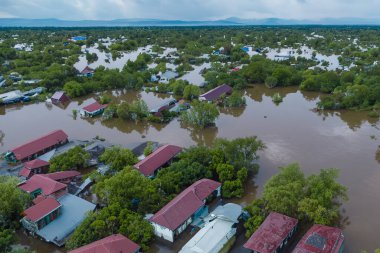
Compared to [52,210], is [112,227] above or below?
below

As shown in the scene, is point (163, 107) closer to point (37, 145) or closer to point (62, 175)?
point (37, 145)

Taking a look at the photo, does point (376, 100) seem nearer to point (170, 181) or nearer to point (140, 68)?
point (170, 181)

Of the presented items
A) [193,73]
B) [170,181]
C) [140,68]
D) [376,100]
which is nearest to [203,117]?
[170,181]

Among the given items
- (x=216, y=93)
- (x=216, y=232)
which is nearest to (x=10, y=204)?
(x=216, y=232)

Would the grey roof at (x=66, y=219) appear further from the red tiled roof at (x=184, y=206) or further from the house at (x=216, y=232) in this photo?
the house at (x=216, y=232)

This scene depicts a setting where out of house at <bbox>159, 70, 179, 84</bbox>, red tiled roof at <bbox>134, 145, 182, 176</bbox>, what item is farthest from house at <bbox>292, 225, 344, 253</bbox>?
house at <bbox>159, 70, 179, 84</bbox>

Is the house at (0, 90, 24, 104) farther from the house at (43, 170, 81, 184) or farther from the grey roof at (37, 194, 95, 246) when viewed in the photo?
the grey roof at (37, 194, 95, 246)

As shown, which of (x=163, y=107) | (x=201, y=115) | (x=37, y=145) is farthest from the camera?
(x=163, y=107)
